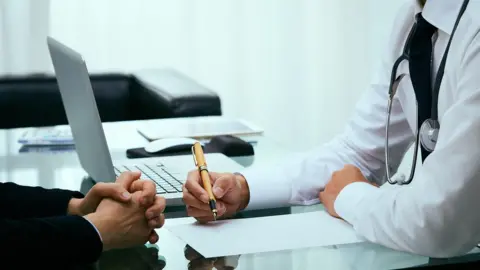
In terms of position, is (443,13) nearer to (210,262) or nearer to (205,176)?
(205,176)

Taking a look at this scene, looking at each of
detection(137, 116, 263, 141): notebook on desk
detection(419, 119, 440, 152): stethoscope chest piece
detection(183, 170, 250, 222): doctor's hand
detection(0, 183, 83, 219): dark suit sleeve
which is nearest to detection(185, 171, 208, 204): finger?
detection(183, 170, 250, 222): doctor's hand

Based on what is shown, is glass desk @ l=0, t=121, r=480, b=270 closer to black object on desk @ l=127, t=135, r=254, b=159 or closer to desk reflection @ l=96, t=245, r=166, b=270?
desk reflection @ l=96, t=245, r=166, b=270

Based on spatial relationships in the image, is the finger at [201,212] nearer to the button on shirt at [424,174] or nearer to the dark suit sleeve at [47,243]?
the button on shirt at [424,174]

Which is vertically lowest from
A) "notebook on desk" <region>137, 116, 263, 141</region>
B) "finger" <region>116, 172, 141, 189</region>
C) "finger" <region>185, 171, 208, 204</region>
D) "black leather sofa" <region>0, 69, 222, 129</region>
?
"black leather sofa" <region>0, 69, 222, 129</region>

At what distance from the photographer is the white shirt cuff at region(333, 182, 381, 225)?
1525mm

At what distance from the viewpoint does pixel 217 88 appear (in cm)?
400

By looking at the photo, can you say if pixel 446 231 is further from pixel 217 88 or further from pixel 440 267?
pixel 217 88

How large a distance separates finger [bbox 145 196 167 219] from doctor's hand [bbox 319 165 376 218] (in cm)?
35

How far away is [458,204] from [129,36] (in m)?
2.67

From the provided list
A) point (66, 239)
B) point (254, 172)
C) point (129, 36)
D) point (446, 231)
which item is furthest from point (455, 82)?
point (129, 36)

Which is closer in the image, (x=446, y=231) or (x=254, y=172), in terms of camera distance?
(x=446, y=231)

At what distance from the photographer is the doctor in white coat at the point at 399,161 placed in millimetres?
1334

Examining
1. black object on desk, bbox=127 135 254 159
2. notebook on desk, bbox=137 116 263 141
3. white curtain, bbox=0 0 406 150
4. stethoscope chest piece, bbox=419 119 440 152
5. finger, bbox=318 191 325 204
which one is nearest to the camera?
stethoscope chest piece, bbox=419 119 440 152

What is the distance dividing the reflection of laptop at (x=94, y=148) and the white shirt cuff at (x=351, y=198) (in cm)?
34
